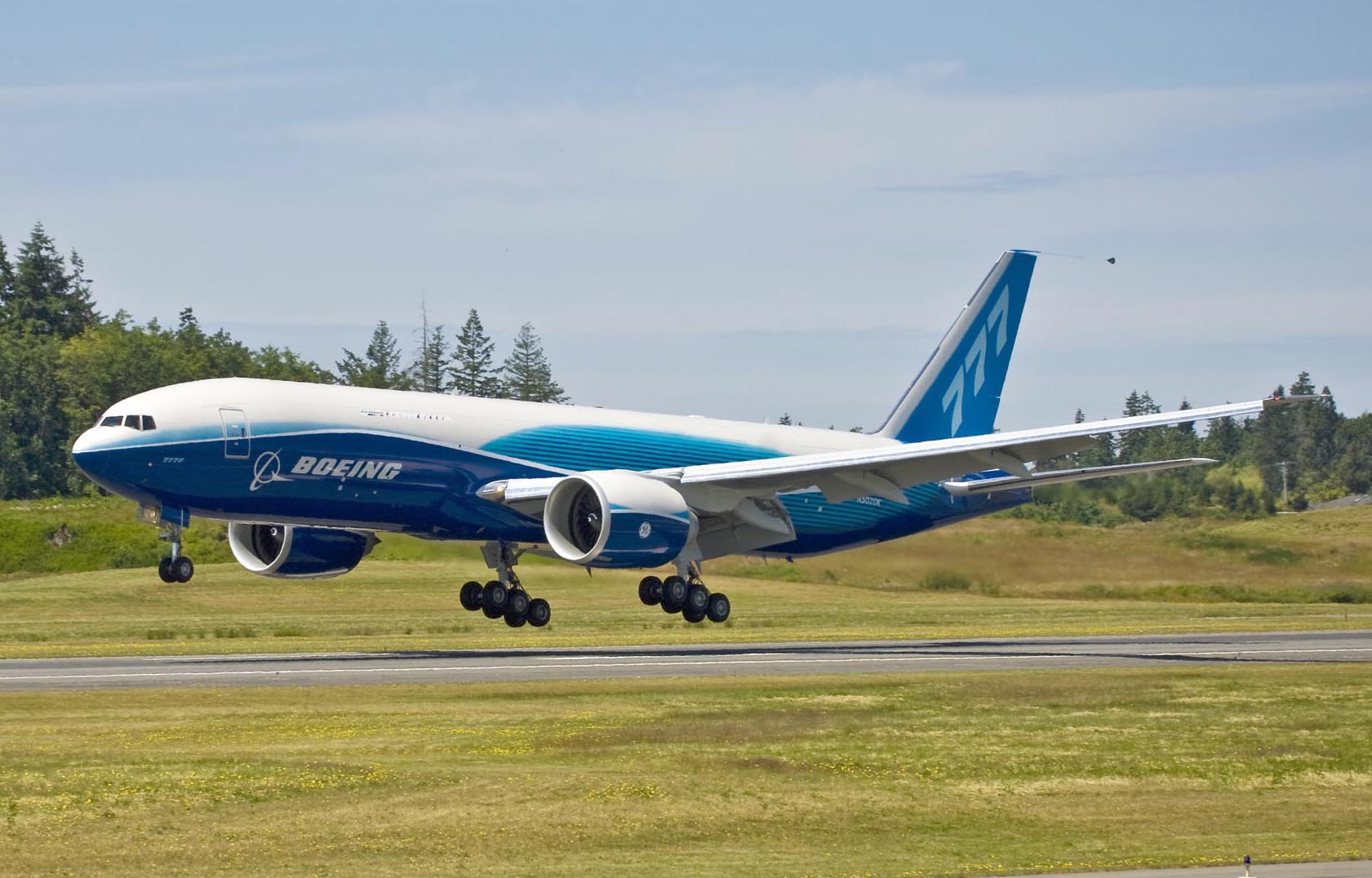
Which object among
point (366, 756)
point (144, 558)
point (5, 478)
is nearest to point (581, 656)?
point (366, 756)

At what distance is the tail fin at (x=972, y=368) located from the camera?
163 feet

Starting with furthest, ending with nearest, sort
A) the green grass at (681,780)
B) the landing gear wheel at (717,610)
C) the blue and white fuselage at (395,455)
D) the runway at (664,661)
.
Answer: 1. the landing gear wheel at (717,610)
2. the blue and white fuselage at (395,455)
3. the runway at (664,661)
4. the green grass at (681,780)

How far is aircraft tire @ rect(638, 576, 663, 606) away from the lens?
41938 mm

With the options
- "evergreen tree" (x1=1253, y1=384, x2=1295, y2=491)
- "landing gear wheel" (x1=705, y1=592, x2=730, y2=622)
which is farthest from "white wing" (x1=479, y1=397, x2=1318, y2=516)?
"evergreen tree" (x1=1253, y1=384, x2=1295, y2=491)

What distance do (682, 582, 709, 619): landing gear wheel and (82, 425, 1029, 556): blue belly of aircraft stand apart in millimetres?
3251

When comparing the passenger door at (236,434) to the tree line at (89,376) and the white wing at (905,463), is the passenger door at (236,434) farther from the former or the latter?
the tree line at (89,376)

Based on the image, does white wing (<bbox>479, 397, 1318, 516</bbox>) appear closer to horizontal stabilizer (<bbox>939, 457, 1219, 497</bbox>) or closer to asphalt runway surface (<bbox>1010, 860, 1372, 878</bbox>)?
horizontal stabilizer (<bbox>939, 457, 1219, 497</bbox>)

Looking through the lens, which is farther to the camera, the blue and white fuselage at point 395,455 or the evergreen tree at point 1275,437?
the evergreen tree at point 1275,437

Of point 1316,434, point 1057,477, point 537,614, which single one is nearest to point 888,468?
point 1057,477

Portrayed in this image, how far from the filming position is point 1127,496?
49.8m

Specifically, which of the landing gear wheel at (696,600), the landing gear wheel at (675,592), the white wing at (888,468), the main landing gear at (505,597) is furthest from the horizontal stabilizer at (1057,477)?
the main landing gear at (505,597)

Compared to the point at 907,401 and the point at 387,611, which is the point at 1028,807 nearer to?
the point at 907,401

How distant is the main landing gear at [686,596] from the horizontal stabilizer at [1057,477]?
8.02 meters

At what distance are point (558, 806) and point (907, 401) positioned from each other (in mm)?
31362
